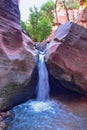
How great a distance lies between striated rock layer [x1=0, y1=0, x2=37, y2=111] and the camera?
9.23 m

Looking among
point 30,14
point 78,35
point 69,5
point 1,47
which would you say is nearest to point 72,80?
point 78,35

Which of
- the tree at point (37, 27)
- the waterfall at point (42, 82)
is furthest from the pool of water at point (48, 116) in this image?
the tree at point (37, 27)

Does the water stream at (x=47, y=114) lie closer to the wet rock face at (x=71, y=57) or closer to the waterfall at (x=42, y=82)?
the waterfall at (x=42, y=82)

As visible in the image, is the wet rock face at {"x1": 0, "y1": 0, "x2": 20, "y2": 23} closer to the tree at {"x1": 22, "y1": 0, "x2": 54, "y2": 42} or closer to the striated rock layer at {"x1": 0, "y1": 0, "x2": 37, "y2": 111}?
the striated rock layer at {"x1": 0, "y1": 0, "x2": 37, "y2": 111}

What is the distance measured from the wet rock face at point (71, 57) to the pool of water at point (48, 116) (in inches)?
43.3

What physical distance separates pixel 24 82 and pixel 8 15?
273 centimetres

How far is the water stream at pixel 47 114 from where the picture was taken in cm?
809

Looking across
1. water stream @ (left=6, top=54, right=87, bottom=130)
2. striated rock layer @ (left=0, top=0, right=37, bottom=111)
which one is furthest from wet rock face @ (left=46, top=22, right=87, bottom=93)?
striated rock layer @ (left=0, top=0, right=37, bottom=111)

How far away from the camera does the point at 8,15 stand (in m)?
10.5

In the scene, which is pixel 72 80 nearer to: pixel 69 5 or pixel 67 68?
pixel 67 68

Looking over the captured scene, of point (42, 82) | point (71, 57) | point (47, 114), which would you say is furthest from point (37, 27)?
point (47, 114)

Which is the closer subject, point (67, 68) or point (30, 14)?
point (67, 68)

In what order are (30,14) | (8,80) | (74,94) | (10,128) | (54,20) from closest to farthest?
(10,128) < (8,80) < (74,94) < (30,14) < (54,20)

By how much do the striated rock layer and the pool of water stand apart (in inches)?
20.3
